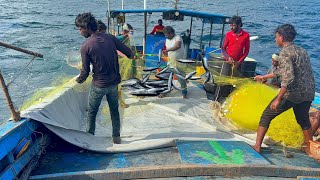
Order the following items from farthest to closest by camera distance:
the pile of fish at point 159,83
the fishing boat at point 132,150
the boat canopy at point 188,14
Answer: the boat canopy at point 188,14, the pile of fish at point 159,83, the fishing boat at point 132,150

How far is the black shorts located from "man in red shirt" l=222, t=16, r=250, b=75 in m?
2.41

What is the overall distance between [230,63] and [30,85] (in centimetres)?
1098

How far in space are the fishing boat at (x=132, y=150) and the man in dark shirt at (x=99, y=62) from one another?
1.71 feet

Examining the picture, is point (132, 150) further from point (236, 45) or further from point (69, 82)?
point (236, 45)

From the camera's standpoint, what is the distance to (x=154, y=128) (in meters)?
5.82

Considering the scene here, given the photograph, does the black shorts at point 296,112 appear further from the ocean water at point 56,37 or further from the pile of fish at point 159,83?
the ocean water at point 56,37

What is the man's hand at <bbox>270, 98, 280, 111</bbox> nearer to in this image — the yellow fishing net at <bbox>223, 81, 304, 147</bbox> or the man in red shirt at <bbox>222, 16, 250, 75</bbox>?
the yellow fishing net at <bbox>223, 81, 304, 147</bbox>

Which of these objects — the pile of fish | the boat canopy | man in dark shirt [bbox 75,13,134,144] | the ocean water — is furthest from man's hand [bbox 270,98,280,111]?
the ocean water

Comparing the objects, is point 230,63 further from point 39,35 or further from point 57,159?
point 39,35

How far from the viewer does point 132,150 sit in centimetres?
482

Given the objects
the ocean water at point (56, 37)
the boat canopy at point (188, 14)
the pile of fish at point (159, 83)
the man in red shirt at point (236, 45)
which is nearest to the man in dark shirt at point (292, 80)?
the pile of fish at point (159, 83)

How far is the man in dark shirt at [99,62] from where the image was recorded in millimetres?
4594

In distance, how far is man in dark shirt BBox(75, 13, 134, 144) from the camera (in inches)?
181

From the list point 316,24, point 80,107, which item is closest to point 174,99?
point 80,107
